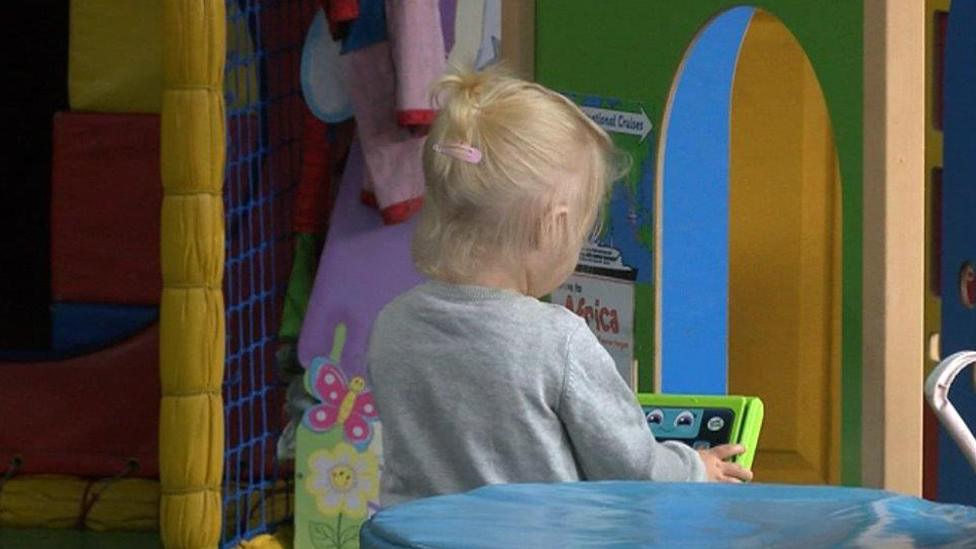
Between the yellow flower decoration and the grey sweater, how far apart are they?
206cm

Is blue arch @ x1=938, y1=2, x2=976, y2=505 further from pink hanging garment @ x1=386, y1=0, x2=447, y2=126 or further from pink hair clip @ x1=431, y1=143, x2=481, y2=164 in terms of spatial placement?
pink hanging garment @ x1=386, y1=0, x2=447, y2=126

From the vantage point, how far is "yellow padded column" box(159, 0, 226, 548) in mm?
3391

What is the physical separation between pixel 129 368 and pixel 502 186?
8.97 ft

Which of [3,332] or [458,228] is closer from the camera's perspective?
[458,228]

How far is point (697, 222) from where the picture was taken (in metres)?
2.76

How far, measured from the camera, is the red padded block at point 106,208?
14.4 ft

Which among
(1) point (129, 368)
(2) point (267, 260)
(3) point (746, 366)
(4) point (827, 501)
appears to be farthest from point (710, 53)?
(1) point (129, 368)

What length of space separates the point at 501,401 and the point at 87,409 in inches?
110

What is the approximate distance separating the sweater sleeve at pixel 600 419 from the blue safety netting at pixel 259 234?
2.32m

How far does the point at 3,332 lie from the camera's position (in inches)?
177

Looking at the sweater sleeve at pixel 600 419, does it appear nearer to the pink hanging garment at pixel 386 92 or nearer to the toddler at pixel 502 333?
the toddler at pixel 502 333

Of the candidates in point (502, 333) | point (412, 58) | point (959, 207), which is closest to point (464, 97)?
point (502, 333)

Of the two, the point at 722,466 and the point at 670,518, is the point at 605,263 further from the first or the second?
the point at 670,518

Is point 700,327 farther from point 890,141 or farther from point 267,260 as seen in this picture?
point 267,260
